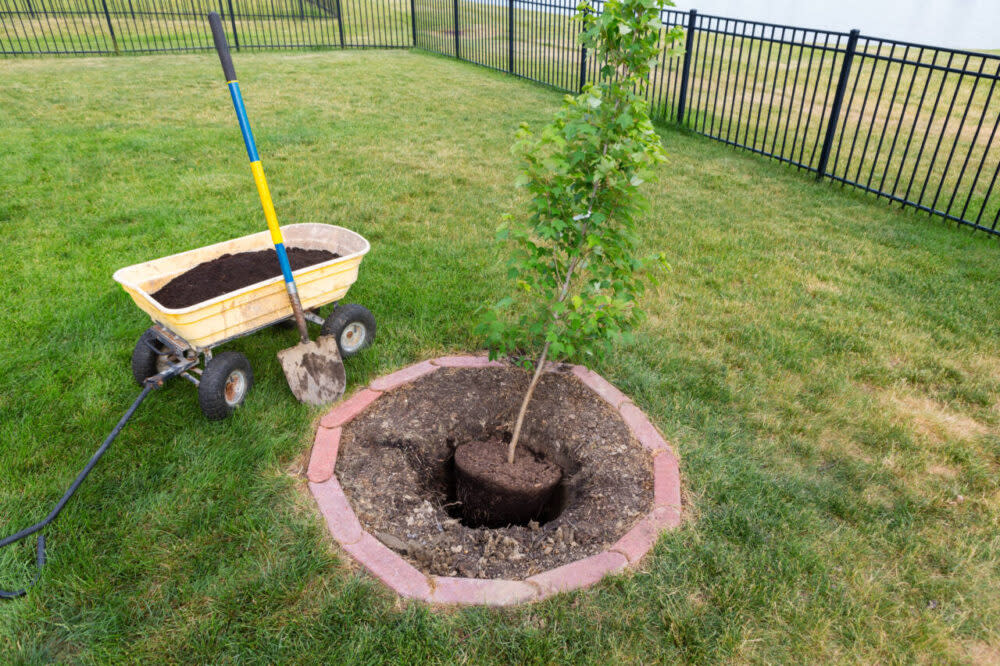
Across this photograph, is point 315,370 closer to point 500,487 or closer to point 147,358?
point 147,358

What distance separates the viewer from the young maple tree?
2.19 metres

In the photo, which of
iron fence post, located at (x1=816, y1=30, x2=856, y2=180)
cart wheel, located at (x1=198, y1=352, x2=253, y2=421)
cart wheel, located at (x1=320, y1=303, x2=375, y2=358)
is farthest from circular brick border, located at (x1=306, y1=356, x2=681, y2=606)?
iron fence post, located at (x1=816, y1=30, x2=856, y2=180)

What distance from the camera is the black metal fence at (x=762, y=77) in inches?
252

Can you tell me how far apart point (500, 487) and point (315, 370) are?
122 cm

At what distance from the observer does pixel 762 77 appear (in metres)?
13.5

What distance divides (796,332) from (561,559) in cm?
265

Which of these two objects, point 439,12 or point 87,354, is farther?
point 439,12

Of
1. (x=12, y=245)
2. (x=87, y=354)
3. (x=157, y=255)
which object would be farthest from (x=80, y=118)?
(x=87, y=354)

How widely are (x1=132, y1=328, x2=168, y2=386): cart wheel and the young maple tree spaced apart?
1.76 metres

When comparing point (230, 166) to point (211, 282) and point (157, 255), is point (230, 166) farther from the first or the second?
point (211, 282)

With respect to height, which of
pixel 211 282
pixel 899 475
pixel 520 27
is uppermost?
pixel 520 27

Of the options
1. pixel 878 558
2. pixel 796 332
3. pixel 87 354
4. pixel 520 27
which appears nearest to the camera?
pixel 878 558

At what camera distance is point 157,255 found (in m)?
4.70

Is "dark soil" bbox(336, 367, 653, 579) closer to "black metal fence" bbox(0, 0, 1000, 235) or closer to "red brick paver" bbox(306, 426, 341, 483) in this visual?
"red brick paver" bbox(306, 426, 341, 483)
